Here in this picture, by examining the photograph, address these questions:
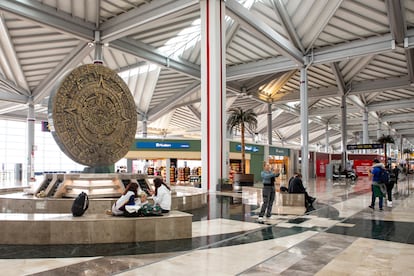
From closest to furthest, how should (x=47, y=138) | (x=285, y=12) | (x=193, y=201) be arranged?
(x=193, y=201)
(x=285, y=12)
(x=47, y=138)

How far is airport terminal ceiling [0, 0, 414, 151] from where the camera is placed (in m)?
18.4

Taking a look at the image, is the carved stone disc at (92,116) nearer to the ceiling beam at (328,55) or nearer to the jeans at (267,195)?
the jeans at (267,195)

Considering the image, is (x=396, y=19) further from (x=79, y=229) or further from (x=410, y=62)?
(x=79, y=229)

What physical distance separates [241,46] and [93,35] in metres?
10.3

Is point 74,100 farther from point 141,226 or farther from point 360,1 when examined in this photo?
point 360,1

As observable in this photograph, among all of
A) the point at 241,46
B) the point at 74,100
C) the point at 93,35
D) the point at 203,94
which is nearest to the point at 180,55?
the point at 241,46

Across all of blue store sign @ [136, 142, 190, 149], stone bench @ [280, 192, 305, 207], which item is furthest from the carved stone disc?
blue store sign @ [136, 142, 190, 149]

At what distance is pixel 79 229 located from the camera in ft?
18.6

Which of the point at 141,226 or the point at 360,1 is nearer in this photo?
the point at 141,226

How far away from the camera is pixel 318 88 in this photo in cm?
3509

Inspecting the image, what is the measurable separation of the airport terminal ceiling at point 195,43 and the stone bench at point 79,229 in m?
12.9

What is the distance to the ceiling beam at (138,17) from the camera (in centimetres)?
1696

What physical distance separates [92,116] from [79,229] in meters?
4.71

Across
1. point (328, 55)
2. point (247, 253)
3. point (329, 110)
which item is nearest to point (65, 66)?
point (328, 55)
